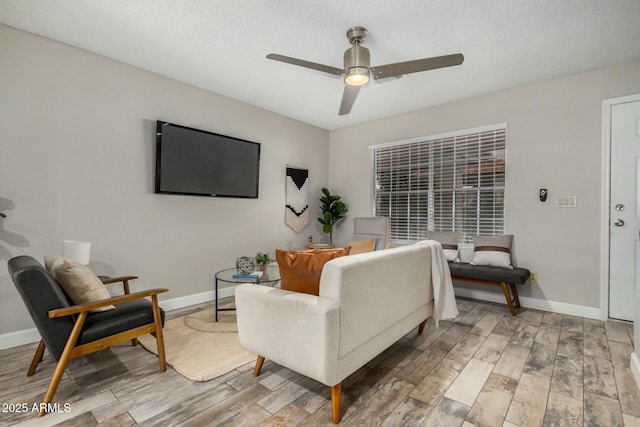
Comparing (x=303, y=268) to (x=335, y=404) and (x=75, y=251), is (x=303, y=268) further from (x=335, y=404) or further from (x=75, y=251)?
(x=75, y=251)

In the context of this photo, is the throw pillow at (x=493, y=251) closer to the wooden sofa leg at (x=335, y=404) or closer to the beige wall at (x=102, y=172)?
the wooden sofa leg at (x=335, y=404)

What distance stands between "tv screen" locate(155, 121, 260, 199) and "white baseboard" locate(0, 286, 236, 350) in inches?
48.2

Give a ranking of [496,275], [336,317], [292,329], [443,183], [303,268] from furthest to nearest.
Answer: [443,183] → [496,275] → [303,268] → [292,329] → [336,317]

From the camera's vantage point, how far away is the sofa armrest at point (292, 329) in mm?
1537

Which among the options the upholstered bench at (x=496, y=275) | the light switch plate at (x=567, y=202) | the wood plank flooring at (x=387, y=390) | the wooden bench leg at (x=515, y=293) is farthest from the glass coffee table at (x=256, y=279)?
the light switch plate at (x=567, y=202)

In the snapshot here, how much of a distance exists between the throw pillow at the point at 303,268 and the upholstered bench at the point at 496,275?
7.37ft

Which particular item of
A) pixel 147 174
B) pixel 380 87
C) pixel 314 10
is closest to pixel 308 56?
pixel 314 10

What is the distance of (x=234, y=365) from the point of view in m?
2.18

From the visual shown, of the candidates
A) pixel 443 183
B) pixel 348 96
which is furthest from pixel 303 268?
pixel 443 183

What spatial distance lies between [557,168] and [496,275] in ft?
4.58

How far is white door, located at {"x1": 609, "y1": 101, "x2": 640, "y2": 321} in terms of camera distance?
2980mm

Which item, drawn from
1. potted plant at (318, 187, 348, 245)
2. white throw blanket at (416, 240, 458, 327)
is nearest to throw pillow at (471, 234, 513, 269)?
white throw blanket at (416, 240, 458, 327)

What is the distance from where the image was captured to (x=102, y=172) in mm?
2922

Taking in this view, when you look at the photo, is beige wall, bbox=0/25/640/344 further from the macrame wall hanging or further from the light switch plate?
the macrame wall hanging
